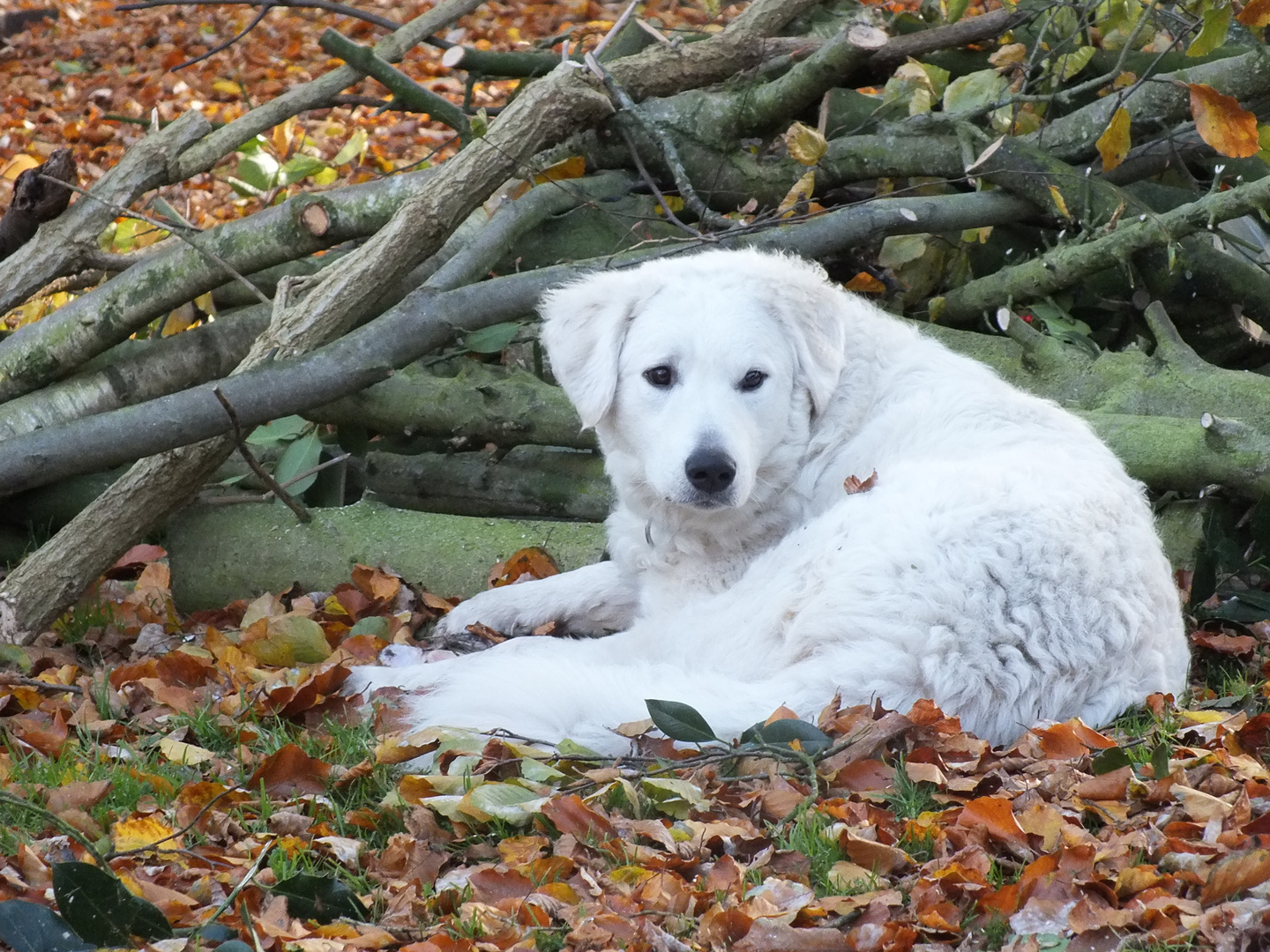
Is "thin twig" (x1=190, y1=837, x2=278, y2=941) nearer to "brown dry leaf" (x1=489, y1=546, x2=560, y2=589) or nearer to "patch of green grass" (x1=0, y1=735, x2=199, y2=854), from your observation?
"patch of green grass" (x1=0, y1=735, x2=199, y2=854)

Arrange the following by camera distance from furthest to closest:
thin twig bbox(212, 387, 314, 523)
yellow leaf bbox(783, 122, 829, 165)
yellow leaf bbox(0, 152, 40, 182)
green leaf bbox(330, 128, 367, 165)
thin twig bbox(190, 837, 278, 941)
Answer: yellow leaf bbox(0, 152, 40, 182) → green leaf bbox(330, 128, 367, 165) → yellow leaf bbox(783, 122, 829, 165) → thin twig bbox(212, 387, 314, 523) → thin twig bbox(190, 837, 278, 941)

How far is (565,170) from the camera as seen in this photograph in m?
6.05

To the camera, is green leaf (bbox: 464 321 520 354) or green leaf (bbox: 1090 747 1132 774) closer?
green leaf (bbox: 1090 747 1132 774)

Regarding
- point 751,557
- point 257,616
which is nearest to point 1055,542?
point 751,557

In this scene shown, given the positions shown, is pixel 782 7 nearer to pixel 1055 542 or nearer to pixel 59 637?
pixel 1055 542

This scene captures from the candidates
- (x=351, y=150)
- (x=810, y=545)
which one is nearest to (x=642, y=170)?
(x=351, y=150)

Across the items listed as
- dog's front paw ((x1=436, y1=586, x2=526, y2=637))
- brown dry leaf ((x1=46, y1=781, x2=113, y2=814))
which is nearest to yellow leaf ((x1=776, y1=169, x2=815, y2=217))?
dog's front paw ((x1=436, y1=586, x2=526, y2=637))

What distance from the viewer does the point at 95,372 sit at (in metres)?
5.60

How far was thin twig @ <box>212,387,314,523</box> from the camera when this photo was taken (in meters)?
4.43

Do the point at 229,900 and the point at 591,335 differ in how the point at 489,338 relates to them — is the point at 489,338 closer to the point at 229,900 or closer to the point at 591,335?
the point at 591,335

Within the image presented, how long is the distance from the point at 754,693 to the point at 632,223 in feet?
10.8

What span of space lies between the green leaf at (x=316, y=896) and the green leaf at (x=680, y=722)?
89 cm

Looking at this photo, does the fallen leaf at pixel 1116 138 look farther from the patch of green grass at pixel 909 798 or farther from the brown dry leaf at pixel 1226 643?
the patch of green grass at pixel 909 798

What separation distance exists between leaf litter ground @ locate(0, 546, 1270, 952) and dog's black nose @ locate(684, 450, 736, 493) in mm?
916
